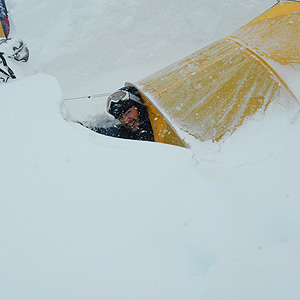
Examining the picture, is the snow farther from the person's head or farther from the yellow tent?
the yellow tent

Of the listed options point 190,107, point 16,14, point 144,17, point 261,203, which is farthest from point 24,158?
point 16,14

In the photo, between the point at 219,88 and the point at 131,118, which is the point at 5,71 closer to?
the point at 131,118

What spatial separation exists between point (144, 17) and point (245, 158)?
10.4ft

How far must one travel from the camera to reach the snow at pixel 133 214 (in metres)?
0.87

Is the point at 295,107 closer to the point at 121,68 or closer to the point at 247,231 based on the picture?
the point at 247,231

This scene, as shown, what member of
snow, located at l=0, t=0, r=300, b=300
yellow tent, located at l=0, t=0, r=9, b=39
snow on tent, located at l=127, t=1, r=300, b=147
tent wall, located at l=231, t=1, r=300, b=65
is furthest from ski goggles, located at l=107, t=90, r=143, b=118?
yellow tent, located at l=0, t=0, r=9, b=39

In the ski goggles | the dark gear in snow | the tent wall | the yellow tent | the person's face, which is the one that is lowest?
the person's face

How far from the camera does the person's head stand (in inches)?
94.0

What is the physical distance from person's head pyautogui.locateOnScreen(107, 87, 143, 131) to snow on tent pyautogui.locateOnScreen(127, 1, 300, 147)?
0.15 meters

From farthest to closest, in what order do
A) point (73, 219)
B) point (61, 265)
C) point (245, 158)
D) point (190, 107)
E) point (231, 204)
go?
point (190, 107), point (245, 158), point (231, 204), point (73, 219), point (61, 265)

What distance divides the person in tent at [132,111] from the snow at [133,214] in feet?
2.43

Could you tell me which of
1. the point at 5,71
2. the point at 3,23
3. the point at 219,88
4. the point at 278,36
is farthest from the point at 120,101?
the point at 3,23

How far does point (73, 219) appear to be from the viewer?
1.00 metres

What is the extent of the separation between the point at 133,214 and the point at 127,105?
158 cm
